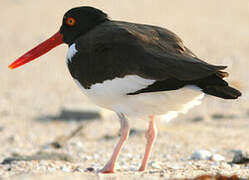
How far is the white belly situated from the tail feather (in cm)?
15

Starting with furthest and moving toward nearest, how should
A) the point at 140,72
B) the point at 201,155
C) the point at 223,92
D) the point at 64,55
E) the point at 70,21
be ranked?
the point at 64,55 → the point at 201,155 → the point at 70,21 → the point at 140,72 → the point at 223,92

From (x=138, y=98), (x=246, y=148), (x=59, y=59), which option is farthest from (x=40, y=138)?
(x=59, y=59)

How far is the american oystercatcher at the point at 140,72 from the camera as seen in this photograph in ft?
18.0

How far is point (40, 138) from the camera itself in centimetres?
959

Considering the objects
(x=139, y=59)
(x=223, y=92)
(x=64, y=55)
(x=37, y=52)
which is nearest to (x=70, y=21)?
(x=37, y=52)

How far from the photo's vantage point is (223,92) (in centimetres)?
539

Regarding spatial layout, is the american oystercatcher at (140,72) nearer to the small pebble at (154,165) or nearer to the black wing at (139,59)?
the black wing at (139,59)

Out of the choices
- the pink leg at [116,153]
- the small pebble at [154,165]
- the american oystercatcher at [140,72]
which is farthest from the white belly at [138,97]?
the small pebble at [154,165]

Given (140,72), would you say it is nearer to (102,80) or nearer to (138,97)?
(138,97)

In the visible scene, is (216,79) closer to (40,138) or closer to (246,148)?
(246,148)

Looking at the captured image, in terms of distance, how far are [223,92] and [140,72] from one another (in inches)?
33.5


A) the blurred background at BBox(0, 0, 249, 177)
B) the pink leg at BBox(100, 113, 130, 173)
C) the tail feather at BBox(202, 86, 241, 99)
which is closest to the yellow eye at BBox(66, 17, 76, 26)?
the pink leg at BBox(100, 113, 130, 173)

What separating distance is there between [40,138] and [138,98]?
425cm

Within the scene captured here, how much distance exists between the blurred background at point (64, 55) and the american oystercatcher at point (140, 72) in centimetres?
55
